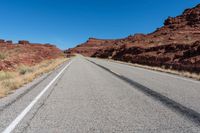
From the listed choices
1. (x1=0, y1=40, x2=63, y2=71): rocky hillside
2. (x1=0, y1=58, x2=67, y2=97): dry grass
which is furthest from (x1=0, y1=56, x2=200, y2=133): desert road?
(x1=0, y1=40, x2=63, y2=71): rocky hillside

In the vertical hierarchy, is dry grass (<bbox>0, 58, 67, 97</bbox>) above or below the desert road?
below

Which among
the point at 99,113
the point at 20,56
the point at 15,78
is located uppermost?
the point at 20,56

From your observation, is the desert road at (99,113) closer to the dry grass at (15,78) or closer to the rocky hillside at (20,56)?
the dry grass at (15,78)

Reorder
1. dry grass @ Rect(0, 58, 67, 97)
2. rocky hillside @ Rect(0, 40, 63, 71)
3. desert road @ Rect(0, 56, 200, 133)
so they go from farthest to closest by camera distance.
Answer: rocky hillside @ Rect(0, 40, 63, 71), dry grass @ Rect(0, 58, 67, 97), desert road @ Rect(0, 56, 200, 133)

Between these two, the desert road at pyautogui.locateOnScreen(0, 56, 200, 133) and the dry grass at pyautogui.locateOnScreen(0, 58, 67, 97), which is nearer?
the desert road at pyautogui.locateOnScreen(0, 56, 200, 133)

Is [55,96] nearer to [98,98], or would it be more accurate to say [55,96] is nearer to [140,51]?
[98,98]

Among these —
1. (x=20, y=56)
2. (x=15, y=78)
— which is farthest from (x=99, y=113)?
(x=20, y=56)

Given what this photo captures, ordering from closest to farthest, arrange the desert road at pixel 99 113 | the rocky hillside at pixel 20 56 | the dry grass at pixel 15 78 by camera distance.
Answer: the desert road at pixel 99 113
the dry grass at pixel 15 78
the rocky hillside at pixel 20 56

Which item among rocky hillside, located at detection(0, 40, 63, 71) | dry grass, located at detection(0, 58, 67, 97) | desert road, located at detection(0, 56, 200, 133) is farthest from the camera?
rocky hillside, located at detection(0, 40, 63, 71)

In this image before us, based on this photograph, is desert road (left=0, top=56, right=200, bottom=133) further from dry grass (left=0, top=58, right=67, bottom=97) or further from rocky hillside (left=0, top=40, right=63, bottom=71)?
rocky hillside (left=0, top=40, right=63, bottom=71)

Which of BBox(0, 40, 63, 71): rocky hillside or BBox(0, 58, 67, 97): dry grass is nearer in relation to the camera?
BBox(0, 58, 67, 97): dry grass

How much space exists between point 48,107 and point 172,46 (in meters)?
45.2

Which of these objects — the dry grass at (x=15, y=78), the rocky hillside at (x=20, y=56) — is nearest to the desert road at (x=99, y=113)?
the dry grass at (x=15, y=78)

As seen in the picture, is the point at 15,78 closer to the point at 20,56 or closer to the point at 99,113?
the point at 99,113
